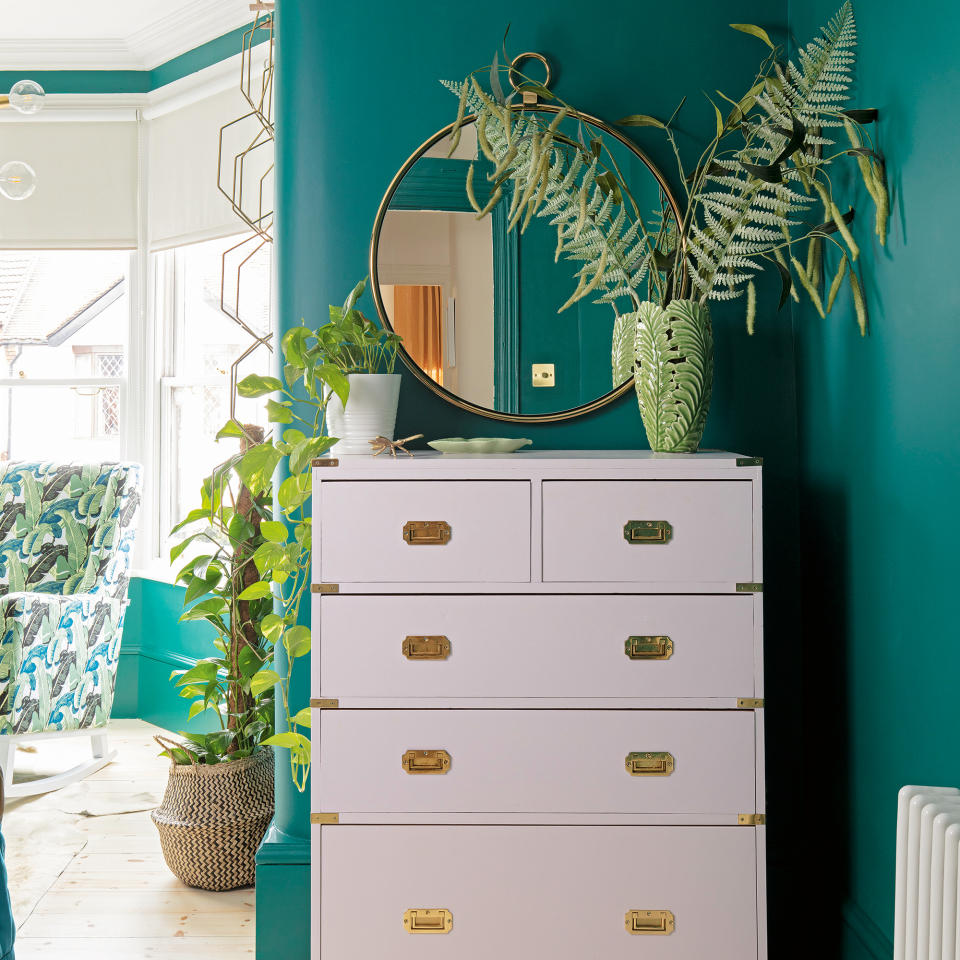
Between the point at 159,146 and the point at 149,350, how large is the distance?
2.87 feet

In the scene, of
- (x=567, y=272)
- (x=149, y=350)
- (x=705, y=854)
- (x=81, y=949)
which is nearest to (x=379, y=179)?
(x=567, y=272)

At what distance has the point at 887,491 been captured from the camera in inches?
64.2

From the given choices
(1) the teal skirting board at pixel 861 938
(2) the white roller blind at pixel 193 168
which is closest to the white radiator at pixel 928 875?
(1) the teal skirting board at pixel 861 938

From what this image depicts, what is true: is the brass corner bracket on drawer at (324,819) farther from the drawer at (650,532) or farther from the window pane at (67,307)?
the window pane at (67,307)

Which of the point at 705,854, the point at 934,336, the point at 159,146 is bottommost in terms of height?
the point at 705,854

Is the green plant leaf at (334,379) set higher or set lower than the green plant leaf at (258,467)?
higher

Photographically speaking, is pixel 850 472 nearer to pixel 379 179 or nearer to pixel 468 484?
pixel 468 484

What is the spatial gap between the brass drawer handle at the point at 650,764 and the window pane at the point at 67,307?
324 centimetres

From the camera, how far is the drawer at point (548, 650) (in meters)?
1.62

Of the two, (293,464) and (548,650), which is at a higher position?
(293,464)

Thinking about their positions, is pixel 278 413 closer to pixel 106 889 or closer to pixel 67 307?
pixel 106 889

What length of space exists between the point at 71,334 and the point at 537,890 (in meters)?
3.45

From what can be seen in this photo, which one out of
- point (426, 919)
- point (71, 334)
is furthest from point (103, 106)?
point (426, 919)

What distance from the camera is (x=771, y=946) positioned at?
2.04 metres
